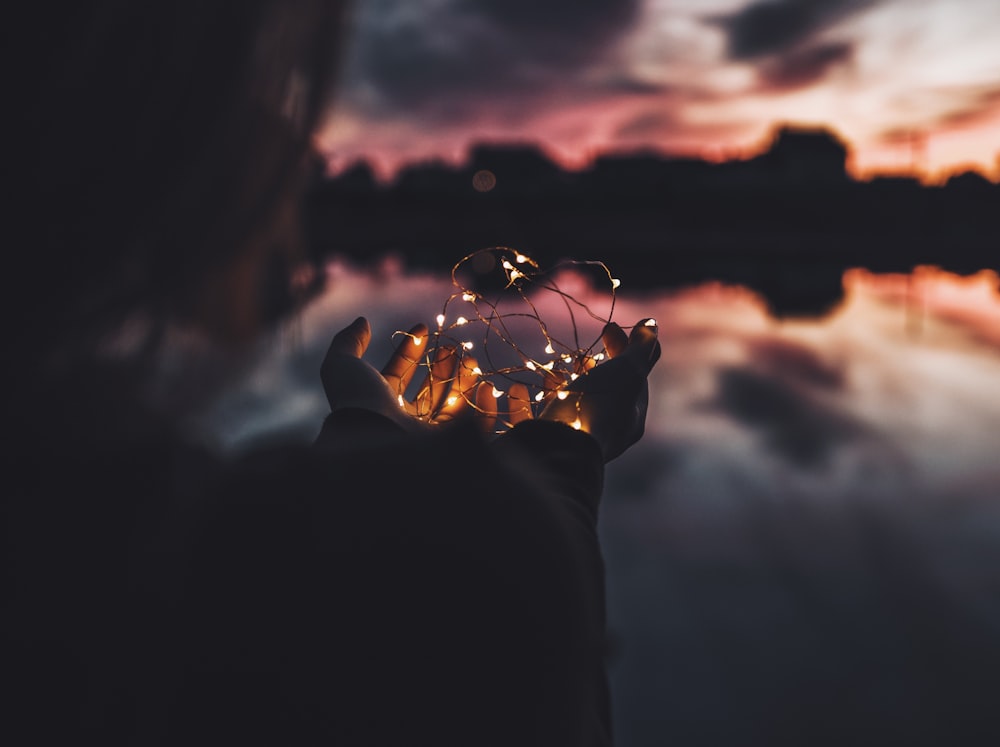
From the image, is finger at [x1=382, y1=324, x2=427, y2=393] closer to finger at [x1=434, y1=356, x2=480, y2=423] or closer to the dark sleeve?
finger at [x1=434, y1=356, x2=480, y2=423]

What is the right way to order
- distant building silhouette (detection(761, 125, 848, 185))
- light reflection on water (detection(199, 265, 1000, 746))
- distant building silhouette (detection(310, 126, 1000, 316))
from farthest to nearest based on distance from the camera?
distant building silhouette (detection(761, 125, 848, 185)), distant building silhouette (detection(310, 126, 1000, 316)), light reflection on water (detection(199, 265, 1000, 746))

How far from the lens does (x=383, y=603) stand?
0.40m

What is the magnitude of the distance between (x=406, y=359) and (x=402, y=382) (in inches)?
1.8

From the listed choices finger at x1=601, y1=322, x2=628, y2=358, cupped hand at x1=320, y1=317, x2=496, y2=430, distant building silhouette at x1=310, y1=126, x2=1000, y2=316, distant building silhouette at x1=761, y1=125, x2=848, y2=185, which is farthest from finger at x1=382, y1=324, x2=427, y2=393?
distant building silhouette at x1=761, y1=125, x2=848, y2=185

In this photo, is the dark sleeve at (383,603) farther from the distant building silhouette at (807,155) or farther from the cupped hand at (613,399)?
the distant building silhouette at (807,155)

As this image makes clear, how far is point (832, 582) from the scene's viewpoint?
2484mm

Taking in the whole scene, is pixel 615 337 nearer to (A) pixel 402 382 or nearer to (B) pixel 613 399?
(B) pixel 613 399

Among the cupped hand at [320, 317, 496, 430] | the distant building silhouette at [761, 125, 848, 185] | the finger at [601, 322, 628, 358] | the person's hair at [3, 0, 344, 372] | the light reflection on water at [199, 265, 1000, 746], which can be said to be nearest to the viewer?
the person's hair at [3, 0, 344, 372]

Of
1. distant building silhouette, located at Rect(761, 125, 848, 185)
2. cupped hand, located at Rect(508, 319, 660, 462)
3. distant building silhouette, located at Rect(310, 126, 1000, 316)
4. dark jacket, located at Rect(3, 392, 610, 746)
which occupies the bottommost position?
dark jacket, located at Rect(3, 392, 610, 746)

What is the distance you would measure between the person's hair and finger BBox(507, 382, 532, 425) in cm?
73

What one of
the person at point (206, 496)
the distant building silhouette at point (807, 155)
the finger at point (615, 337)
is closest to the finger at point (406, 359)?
the finger at point (615, 337)

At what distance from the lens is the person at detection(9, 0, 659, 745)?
328 mm

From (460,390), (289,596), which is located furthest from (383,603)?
(460,390)

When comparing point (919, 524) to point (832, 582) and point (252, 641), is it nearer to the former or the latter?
point (832, 582)
